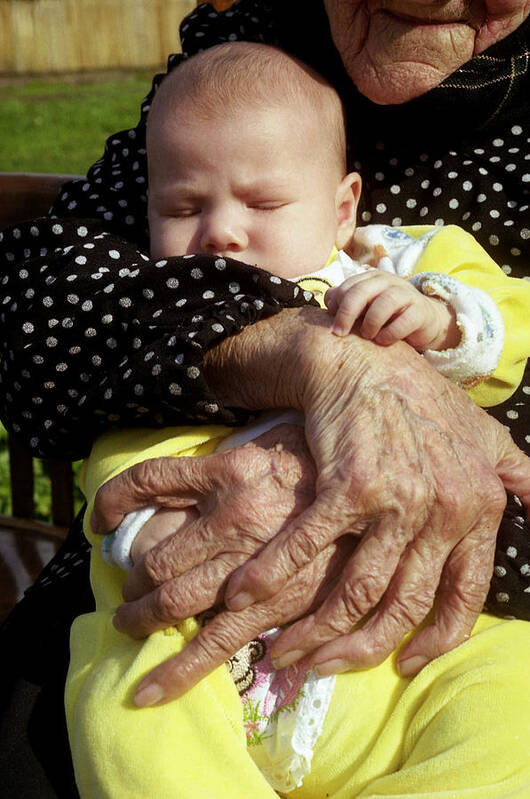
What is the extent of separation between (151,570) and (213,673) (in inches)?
7.0

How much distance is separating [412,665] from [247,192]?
885mm

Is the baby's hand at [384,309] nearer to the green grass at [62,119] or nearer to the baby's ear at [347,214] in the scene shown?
the baby's ear at [347,214]

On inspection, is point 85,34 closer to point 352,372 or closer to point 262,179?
point 262,179

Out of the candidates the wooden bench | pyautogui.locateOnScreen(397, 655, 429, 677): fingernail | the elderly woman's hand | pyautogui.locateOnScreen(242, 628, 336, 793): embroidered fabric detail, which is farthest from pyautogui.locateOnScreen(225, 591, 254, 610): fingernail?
the wooden bench

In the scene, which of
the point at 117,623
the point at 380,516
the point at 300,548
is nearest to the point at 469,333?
the point at 380,516

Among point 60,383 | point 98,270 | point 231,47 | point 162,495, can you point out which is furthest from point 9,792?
point 231,47

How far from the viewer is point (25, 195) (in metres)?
2.44

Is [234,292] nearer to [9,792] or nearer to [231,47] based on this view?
[231,47]

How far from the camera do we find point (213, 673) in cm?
145

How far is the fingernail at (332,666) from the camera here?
1422 millimetres

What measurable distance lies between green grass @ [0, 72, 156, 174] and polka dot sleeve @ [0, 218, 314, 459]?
279 inches

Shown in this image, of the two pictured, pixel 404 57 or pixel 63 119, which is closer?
pixel 404 57

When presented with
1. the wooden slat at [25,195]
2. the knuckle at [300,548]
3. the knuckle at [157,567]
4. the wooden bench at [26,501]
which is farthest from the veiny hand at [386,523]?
the wooden slat at [25,195]

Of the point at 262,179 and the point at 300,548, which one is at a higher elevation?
the point at 262,179
